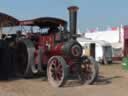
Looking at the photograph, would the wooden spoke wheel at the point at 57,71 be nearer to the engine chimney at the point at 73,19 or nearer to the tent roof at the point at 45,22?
the engine chimney at the point at 73,19

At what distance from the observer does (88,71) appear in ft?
42.7

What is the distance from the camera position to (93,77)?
12.6 metres

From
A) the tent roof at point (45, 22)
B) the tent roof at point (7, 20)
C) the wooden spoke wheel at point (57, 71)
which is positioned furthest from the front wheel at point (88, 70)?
the tent roof at point (7, 20)

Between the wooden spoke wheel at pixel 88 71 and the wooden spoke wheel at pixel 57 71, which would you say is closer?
the wooden spoke wheel at pixel 57 71

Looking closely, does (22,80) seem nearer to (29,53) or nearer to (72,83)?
(29,53)

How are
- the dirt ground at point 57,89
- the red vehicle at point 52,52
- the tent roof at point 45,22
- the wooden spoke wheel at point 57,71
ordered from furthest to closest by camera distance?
the tent roof at point 45,22 → the red vehicle at point 52,52 → the wooden spoke wheel at point 57,71 → the dirt ground at point 57,89

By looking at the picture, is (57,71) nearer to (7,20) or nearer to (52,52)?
(52,52)

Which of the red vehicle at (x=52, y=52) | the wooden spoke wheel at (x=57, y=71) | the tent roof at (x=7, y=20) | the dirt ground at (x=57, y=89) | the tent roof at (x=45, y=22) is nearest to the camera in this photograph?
the dirt ground at (x=57, y=89)

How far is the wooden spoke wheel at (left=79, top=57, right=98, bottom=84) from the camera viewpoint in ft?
41.8

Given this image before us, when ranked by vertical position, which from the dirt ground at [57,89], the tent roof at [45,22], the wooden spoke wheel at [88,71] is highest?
the tent roof at [45,22]

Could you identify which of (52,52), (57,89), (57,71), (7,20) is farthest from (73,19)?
(7,20)

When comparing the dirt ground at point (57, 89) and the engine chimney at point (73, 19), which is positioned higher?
the engine chimney at point (73, 19)

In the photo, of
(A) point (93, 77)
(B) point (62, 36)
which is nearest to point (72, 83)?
(A) point (93, 77)

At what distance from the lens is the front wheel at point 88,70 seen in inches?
501
